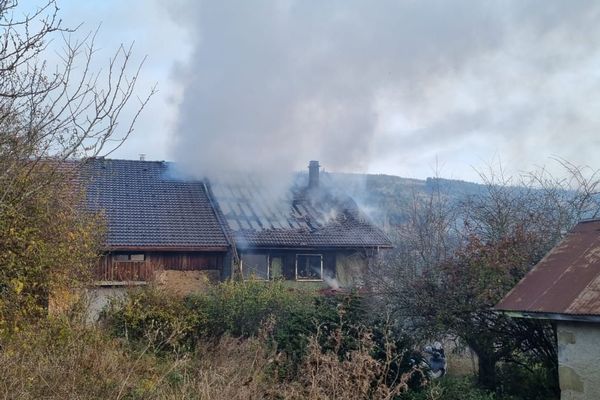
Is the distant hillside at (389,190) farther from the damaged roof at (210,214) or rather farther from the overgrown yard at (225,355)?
the overgrown yard at (225,355)

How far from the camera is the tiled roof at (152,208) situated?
21.6m

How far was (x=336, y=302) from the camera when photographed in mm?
11758

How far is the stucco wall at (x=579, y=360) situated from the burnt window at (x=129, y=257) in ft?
50.3

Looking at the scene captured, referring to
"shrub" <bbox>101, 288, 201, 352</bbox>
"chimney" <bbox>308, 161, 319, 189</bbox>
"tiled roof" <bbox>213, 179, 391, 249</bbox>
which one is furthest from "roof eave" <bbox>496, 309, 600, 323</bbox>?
"chimney" <bbox>308, 161, 319, 189</bbox>

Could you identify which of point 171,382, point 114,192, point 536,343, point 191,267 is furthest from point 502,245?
point 114,192

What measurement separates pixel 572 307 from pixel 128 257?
51.7 feet

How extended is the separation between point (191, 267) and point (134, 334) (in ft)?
27.0

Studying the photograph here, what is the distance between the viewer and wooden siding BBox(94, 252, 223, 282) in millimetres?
A: 20391

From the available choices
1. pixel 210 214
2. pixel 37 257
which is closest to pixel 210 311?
pixel 37 257

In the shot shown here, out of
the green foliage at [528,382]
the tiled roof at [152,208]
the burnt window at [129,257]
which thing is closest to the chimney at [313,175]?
the tiled roof at [152,208]

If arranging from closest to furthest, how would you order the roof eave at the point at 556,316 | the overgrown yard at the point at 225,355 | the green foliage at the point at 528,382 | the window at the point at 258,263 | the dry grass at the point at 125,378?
the dry grass at the point at 125,378, the overgrown yard at the point at 225,355, the roof eave at the point at 556,316, the green foliage at the point at 528,382, the window at the point at 258,263

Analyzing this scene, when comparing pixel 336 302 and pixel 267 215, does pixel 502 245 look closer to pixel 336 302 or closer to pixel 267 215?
pixel 336 302

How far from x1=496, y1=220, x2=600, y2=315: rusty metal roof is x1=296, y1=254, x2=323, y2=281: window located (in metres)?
13.8

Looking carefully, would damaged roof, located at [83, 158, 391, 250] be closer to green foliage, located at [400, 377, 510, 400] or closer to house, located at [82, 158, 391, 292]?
house, located at [82, 158, 391, 292]
